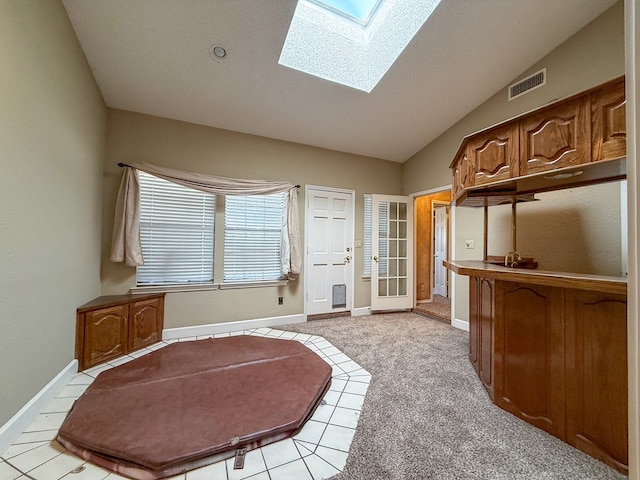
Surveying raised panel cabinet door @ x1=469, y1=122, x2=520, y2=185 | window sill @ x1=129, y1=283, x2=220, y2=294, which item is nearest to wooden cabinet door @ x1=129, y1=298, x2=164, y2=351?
window sill @ x1=129, y1=283, x2=220, y2=294

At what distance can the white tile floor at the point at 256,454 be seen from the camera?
1.24 meters

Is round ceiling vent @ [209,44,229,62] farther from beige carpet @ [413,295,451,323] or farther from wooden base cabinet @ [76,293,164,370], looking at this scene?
beige carpet @ [413,295,451,323]

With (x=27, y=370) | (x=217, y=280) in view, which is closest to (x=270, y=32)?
(x=217, y=280)

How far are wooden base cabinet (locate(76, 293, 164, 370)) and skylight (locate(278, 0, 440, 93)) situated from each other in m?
3.00

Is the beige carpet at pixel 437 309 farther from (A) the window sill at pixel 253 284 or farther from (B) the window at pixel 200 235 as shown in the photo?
(B) the window at pixel 200 235

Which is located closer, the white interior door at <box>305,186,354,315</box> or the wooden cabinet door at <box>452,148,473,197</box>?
Result: the wooden cabinet door at <box>452,148,473,197</box>

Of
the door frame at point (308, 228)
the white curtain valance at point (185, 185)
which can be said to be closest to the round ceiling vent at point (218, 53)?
the white curtain valance at point (185, 185)

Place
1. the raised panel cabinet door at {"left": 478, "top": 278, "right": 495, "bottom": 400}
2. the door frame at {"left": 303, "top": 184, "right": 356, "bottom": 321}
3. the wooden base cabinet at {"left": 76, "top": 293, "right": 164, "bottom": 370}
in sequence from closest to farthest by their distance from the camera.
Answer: the raised panel cabinet door at {"left": 478, "top": 278, "right": 495, "bottom": 400}, the wooden base cabinet at {"left": 76, "top": 293, "right": 164, "bottom": 370}, the door frame at {"left": 303, "top": 184, "right": 356, "bottom": 321}

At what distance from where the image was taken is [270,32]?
2211mm

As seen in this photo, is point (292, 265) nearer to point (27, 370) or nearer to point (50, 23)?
point (27, 370)

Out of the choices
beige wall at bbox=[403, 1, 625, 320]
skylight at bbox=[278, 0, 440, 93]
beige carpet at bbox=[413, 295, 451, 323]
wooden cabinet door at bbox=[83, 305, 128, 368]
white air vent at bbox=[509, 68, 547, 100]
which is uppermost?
skylight at bbox=[278, 0, 440, 93]

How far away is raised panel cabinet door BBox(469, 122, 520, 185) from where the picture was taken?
1729 millimetres

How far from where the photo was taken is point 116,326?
2.51m

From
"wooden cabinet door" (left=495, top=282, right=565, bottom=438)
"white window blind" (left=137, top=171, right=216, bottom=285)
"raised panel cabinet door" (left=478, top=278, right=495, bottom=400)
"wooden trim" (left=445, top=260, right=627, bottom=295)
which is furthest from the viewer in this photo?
"white window blind" (left=137, top=171, right=216, bottom=285)
